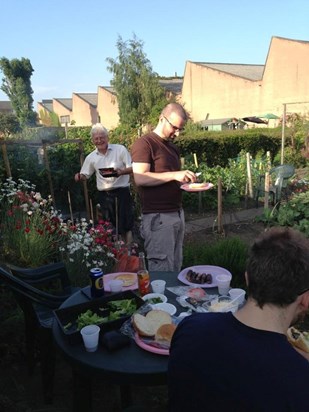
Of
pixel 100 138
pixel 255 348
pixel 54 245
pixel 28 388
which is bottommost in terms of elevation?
pixel 28 388

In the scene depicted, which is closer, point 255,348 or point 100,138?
point 255,348

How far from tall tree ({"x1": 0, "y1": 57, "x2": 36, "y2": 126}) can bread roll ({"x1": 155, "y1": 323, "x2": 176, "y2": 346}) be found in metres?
49.9

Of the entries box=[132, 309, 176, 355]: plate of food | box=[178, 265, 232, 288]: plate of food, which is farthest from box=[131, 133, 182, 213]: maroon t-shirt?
box=[132, 309, 176, 355]: plate of food

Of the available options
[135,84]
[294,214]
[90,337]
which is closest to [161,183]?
[90,337]

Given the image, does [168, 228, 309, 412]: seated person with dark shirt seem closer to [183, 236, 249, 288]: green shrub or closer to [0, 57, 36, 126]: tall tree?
[183, 236, 249, 288]: green shrub

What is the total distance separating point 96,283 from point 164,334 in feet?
2.13

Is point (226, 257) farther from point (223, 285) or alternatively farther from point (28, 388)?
point (28, 388)

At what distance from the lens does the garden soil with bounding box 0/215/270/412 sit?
2297 millimetres

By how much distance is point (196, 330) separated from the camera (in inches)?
41.9

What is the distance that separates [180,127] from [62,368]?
7.15ft

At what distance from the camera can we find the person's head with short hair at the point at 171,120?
9.28ft

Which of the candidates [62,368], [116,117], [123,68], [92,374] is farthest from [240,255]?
[116,117]

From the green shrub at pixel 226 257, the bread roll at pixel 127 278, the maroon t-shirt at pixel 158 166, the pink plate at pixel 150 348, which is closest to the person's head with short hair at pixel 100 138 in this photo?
the maroon t-shirt at pixel 158 166

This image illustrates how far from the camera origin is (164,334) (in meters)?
1.63
